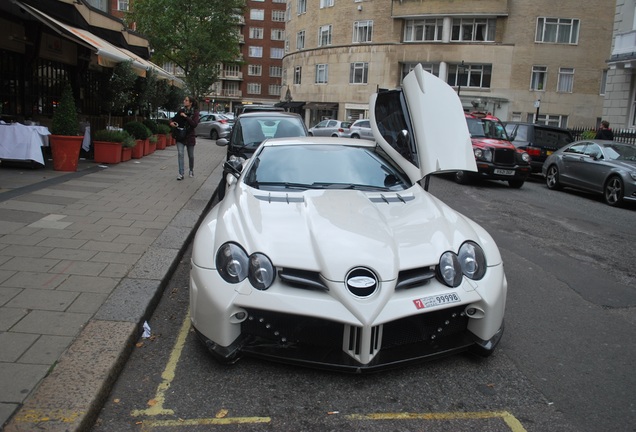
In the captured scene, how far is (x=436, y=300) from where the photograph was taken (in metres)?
3.32

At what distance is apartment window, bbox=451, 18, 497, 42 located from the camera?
4162 cm

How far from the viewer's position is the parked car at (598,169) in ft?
41.1

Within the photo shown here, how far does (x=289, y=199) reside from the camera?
4.28m

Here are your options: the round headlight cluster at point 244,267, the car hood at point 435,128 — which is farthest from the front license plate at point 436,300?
the car hood at point 435,128

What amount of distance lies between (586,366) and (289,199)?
99.5 inches

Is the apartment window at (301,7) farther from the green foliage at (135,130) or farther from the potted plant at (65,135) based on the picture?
the potted plant at (65,135)

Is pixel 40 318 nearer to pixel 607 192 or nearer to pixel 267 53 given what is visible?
pixel 607 192

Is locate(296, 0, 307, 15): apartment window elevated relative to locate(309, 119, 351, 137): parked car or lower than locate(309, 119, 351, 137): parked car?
elevated

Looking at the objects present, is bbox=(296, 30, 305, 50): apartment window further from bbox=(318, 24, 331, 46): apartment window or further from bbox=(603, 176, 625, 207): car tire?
bbox=(603, 176, 625, 207): car tire

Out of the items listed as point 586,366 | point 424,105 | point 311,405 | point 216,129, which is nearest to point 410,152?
point 424,105

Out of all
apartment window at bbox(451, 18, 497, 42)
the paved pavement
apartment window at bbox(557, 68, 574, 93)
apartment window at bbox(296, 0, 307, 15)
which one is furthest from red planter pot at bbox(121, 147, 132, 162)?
apartment window at bbox(296, 0, 307, 15)

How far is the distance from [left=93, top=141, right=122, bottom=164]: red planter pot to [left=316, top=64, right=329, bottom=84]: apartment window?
3822cm

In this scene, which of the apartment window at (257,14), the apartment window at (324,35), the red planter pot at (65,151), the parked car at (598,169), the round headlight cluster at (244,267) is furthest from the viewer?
the apartment window at (257,14)

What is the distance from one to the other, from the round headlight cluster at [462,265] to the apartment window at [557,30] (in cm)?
4234
